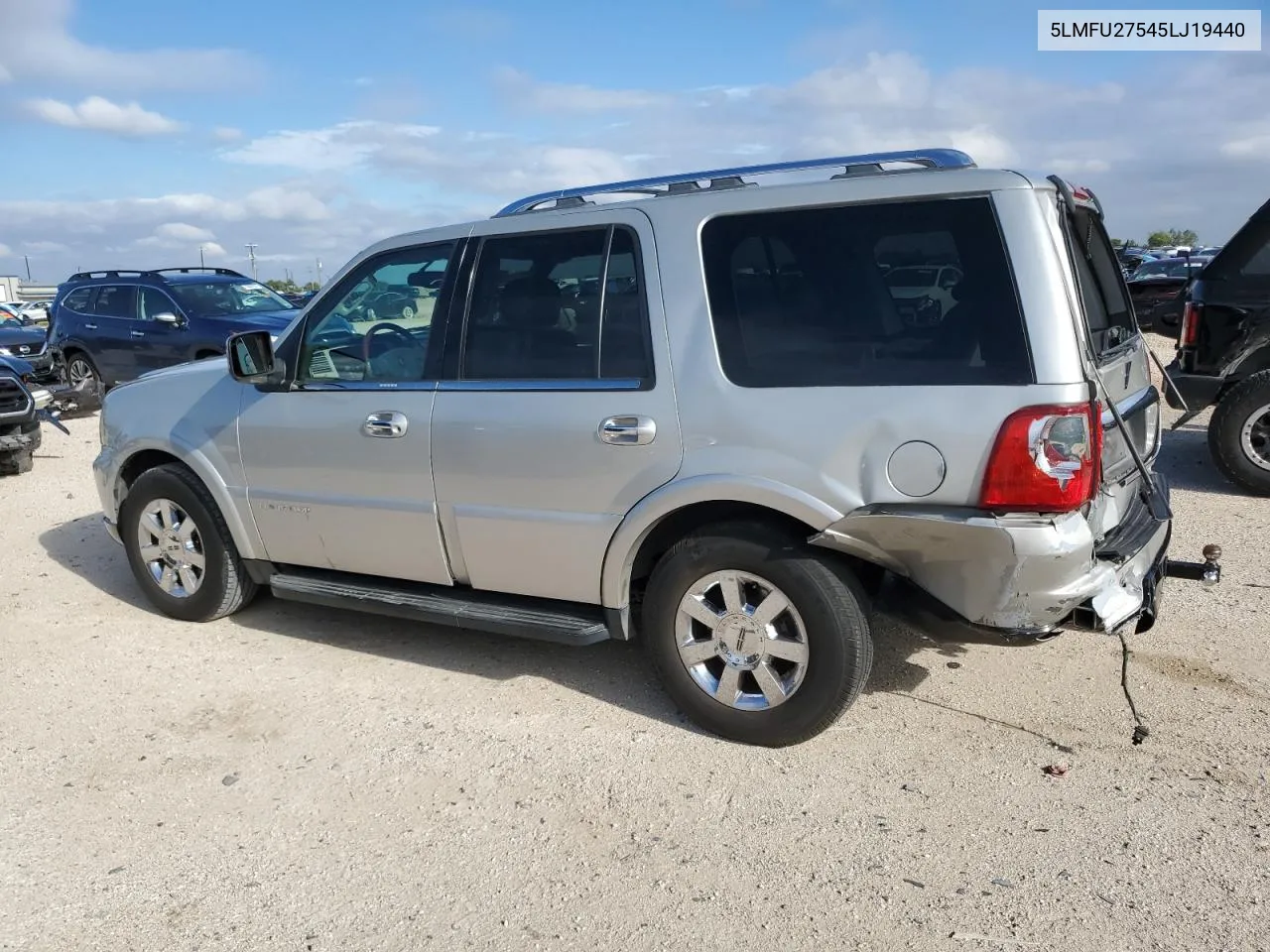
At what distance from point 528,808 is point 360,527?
5.20 ft

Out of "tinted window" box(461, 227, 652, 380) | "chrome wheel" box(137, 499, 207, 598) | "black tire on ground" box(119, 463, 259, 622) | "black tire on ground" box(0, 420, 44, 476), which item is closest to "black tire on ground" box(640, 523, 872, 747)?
"tinted window" box(461, 227, 652, 380)

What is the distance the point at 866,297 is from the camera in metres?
3.36

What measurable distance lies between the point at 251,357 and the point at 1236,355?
6376 mm

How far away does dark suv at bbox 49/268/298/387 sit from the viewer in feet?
40.9

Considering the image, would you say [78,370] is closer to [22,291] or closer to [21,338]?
[21,338]

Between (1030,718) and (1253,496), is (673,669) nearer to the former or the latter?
(1030,718)

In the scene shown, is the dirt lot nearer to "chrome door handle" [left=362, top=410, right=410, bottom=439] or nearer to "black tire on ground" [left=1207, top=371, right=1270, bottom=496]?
"chrome door handle" [left=362, top=410, right=410, bottom=439]

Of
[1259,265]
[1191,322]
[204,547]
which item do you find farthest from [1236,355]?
[204,547]

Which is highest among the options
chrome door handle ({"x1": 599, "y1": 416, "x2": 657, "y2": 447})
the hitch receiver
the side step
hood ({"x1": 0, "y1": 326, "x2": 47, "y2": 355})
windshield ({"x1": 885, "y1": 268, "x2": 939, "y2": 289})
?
windshield ({"x1": 885, "y1": 268, "x2": 939, "y2": 289})

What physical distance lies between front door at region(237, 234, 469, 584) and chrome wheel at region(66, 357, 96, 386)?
1099 centimetres

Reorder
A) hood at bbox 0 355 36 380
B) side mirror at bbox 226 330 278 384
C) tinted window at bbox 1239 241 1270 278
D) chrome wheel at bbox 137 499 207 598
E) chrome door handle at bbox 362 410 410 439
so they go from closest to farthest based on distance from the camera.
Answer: chrome door handle at bbox 362 410 410 439
side mirror at bbox 226 330 278 384
chrome wheel at bbox 137 499 207 598
tinted window at bbox 1239 241 1270 278
hood at bbox 0 355 36 380

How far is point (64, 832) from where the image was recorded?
133 inches

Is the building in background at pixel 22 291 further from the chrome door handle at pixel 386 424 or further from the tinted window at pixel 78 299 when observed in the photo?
the chrome door handle at pixel 386 424

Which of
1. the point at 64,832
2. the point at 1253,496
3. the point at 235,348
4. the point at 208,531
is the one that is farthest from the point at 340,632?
the point at 1253,496
